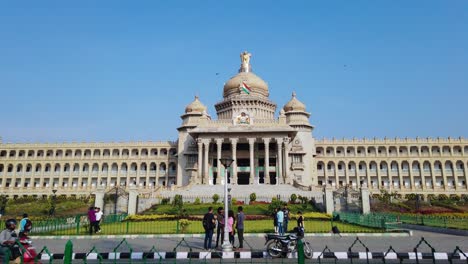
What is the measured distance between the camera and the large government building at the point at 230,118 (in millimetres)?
60375

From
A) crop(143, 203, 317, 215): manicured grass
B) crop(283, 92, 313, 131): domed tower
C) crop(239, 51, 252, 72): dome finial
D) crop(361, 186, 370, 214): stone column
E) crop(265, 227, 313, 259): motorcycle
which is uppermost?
Result: crop(239, 51, 252, 72): dome finial

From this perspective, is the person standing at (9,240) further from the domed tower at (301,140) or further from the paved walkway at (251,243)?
the domed tower at (301,140)

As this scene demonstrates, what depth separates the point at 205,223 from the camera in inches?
523

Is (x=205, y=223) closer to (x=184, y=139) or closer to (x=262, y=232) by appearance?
(x=262, y=232)

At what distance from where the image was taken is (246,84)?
62.2m

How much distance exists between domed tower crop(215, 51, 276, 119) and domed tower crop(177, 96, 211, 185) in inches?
155

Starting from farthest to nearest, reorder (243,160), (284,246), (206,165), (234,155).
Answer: (243,160) < (206,165) < (234,155) < (284,246)

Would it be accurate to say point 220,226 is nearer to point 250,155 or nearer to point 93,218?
point 93,218

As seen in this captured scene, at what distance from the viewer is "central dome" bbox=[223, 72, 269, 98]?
62.3 m

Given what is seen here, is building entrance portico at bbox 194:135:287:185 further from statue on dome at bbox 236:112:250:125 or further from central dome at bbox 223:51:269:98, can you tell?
central dome at bbox 223:51:269:98

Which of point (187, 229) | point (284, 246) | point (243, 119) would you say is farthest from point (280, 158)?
point (284, 246)

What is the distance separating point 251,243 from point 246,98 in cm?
4623

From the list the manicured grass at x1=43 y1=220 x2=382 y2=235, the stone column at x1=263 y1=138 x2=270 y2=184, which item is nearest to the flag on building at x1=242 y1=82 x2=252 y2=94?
the stone column at x1=263 y1=138 x2=270 y2=184

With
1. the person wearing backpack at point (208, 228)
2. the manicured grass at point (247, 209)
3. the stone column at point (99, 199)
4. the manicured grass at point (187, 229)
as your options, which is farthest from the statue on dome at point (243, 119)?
the person wearing backpack at point (208, 228)
